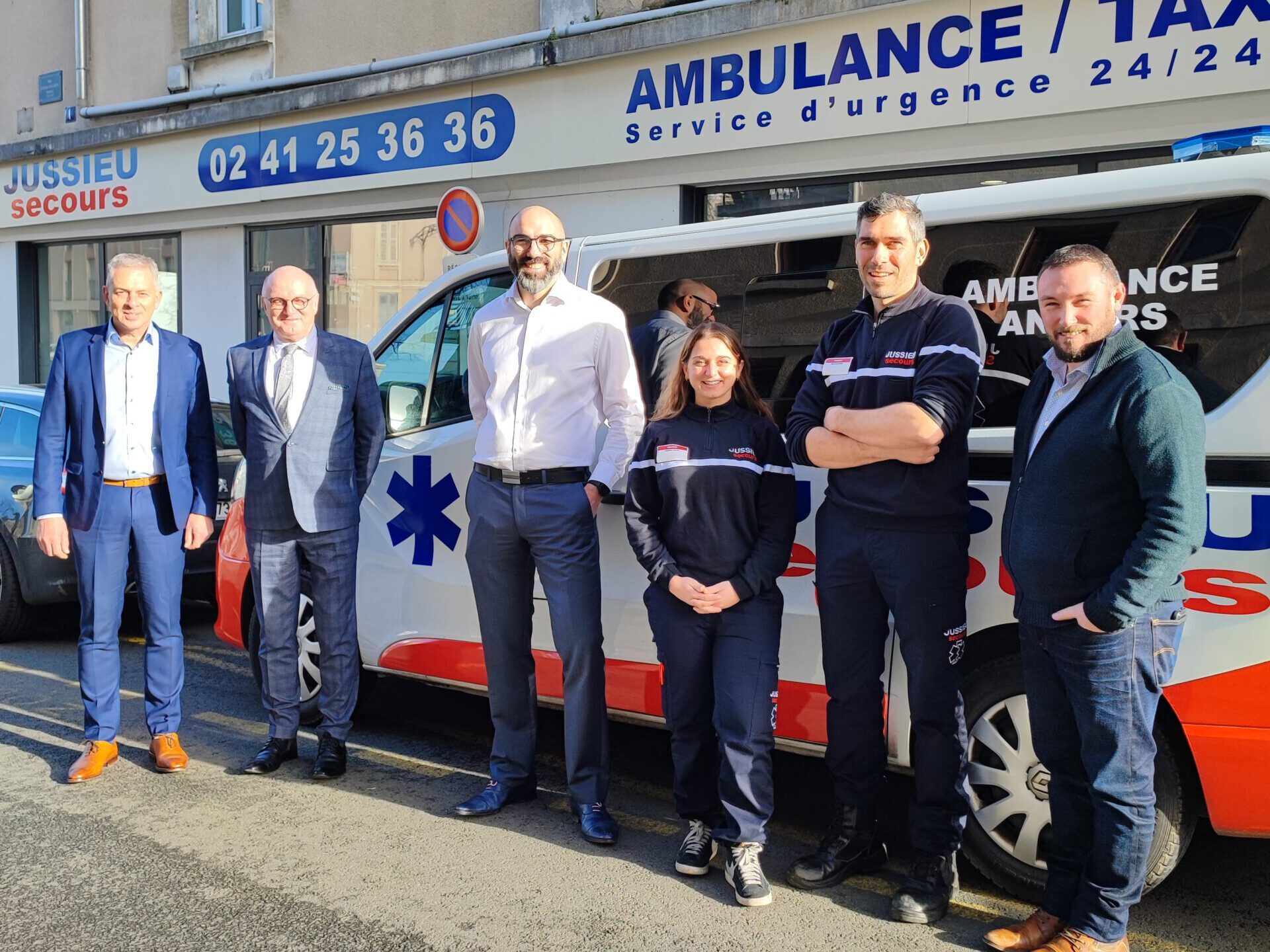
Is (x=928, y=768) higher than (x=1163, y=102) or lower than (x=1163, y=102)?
lower

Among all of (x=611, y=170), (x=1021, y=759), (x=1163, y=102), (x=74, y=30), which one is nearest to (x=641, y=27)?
(x=611, y=170)

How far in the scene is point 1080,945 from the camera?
300cm

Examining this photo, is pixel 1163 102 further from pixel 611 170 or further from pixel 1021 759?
pixel 1021 759

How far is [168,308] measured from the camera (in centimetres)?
1391

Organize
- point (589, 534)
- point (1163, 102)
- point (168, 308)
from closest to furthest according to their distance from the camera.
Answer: point (589, 534), point (1163, 102), point (168, 308)

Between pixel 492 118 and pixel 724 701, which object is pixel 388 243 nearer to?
pixel 492 118

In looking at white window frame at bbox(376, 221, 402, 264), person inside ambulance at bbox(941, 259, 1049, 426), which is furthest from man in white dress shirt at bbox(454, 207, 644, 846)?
white window frame at bbox(376, 221, 402, 264)

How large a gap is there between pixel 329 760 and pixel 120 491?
1308 millimetres

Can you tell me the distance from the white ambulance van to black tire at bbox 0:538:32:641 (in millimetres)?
3454

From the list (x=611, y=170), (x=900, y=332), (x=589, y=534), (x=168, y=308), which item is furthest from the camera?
(x=168, y=308)

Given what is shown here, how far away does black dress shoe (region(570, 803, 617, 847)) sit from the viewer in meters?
3.88

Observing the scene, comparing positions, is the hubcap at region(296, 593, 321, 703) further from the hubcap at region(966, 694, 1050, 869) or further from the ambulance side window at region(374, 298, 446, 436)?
the hubcap at region(966, 694, 1050, 869)

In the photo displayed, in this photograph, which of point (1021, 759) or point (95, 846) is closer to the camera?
point (1021, 759)

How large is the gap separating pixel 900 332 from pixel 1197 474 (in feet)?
2.91
